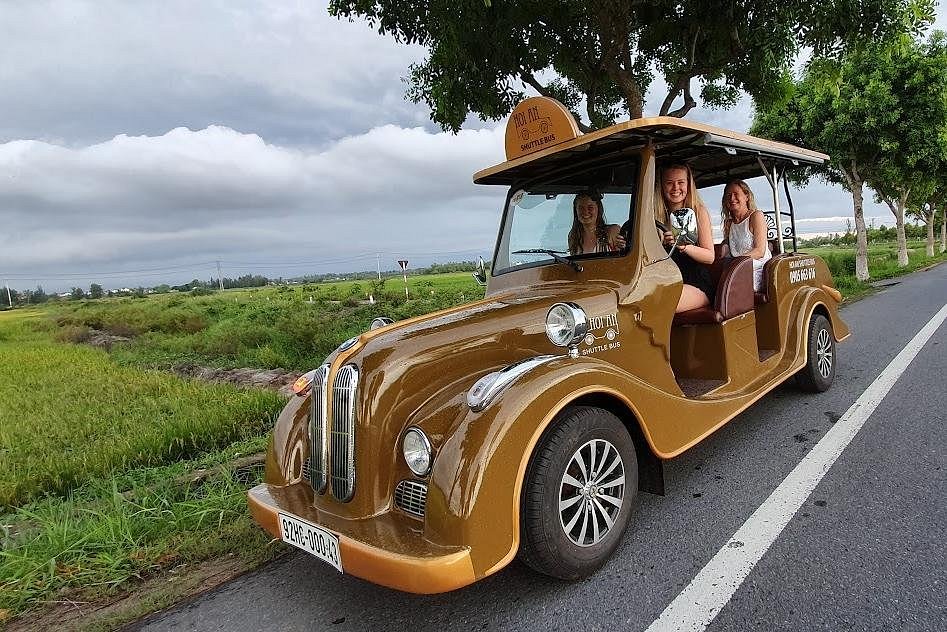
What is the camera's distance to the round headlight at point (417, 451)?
7.34 ft

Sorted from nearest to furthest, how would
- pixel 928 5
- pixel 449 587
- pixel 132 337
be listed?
1. pixel 449 587
2. pixel 928 5
3. pixel 132 337

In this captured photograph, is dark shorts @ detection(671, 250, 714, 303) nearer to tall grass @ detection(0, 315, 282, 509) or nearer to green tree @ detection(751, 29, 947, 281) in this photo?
tall grass @ detection(0, 315, 282, 509)

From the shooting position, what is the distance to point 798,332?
4473 mm

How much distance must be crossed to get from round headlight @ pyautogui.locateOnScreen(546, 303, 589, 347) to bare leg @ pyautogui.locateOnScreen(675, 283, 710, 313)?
1.34 m

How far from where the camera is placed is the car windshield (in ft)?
11.0

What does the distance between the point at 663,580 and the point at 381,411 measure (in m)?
1.42

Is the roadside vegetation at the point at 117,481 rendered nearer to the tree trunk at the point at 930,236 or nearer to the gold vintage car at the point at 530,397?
the gold vintage car at the point at 530,397

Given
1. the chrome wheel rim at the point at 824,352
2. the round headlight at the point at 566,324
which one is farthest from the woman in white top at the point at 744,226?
the round headlight at the point at 566,324

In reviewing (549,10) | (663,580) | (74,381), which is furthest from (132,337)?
(663,580)

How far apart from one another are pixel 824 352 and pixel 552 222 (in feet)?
10.2

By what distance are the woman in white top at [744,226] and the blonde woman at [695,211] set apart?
594 mm

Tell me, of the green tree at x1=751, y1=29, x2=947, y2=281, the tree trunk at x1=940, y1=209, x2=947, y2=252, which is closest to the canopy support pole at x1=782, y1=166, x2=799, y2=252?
the green tree at x1=751, y1=29, x2=947, y2=281

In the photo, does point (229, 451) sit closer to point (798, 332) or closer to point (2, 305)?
point (798, 332)

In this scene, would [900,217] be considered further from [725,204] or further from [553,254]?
[553,254]
